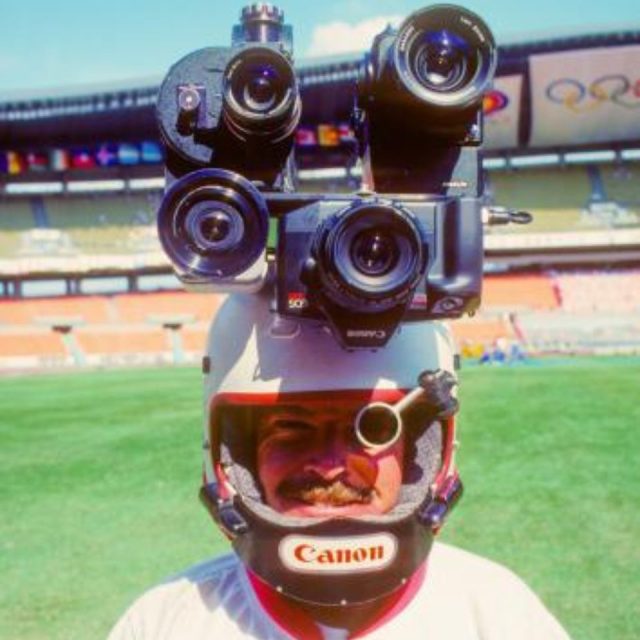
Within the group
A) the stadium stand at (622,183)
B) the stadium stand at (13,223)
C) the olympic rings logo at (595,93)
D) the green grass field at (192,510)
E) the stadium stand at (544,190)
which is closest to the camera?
the green grass field at (192,510)

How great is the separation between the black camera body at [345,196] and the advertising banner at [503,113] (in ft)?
104

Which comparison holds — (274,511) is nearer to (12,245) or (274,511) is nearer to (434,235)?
(434,235)

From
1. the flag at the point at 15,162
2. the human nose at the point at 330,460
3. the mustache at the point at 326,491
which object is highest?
the human nose at the point at 330,460

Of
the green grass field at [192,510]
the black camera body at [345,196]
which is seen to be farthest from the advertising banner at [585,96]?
the black camera body at [345,196]

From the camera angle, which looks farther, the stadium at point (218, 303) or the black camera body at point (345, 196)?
the stadium at point (218, 303)

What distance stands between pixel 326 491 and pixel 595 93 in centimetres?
3621

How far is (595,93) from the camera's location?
34.4 m

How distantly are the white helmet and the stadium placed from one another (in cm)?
69

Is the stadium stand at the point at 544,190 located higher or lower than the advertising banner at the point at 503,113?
lower

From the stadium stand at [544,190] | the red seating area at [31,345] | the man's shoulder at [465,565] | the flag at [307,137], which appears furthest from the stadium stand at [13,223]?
A: the man's shoulder at [465,565]

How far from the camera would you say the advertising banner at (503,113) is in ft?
108

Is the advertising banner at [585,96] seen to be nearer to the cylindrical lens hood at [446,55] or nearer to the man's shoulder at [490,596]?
the cylindrical lens hood at [446,55]

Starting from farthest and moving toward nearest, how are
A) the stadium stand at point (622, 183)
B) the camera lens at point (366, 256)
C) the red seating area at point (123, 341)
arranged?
the stadium stand at point (622, 183) < the red seating area at point (123, 341) < the camera lens at point (366, 256)

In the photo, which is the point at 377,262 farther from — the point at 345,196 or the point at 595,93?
the point at 595,93
